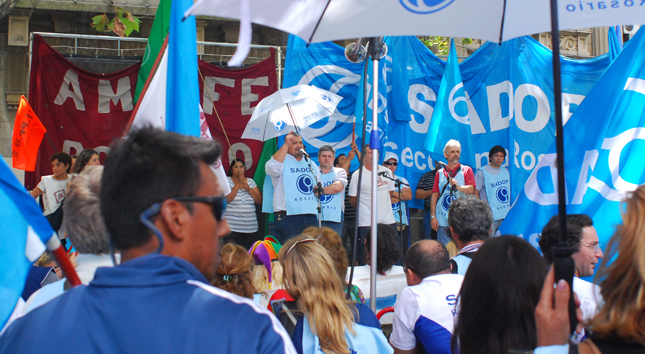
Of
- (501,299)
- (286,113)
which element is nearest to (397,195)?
(286,113)

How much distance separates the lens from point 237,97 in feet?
29.4

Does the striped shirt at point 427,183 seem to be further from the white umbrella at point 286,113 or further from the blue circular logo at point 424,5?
the blue circular logo at point 424,5

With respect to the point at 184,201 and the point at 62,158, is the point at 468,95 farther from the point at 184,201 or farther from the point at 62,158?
the point at 184,201

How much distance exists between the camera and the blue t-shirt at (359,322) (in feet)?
7.97

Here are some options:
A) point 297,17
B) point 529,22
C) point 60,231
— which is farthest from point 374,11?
point 60,231

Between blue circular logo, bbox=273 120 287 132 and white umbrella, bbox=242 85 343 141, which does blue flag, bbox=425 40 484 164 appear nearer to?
white umbrella, bbox=242 85 343 141

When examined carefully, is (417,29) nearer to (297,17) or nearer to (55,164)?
(297,17)

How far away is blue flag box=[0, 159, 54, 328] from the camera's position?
1.39 metres

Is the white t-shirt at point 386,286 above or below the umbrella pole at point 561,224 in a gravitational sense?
below

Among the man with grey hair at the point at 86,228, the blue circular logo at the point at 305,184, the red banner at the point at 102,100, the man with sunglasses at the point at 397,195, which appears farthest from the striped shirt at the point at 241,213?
the man with grey hair at the point at 86,228

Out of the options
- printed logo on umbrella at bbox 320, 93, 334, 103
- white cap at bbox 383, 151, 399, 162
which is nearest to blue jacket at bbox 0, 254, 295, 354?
printed logo on umbrella at bbox 320, 93, 334, 103

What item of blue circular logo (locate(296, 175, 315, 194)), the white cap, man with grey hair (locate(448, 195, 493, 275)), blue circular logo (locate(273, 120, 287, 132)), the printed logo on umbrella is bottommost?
man with grey hair (locate(448, 195, 493, 275))

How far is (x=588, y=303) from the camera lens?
264 centimetres

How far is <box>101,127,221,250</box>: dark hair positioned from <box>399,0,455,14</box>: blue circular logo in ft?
5.98
